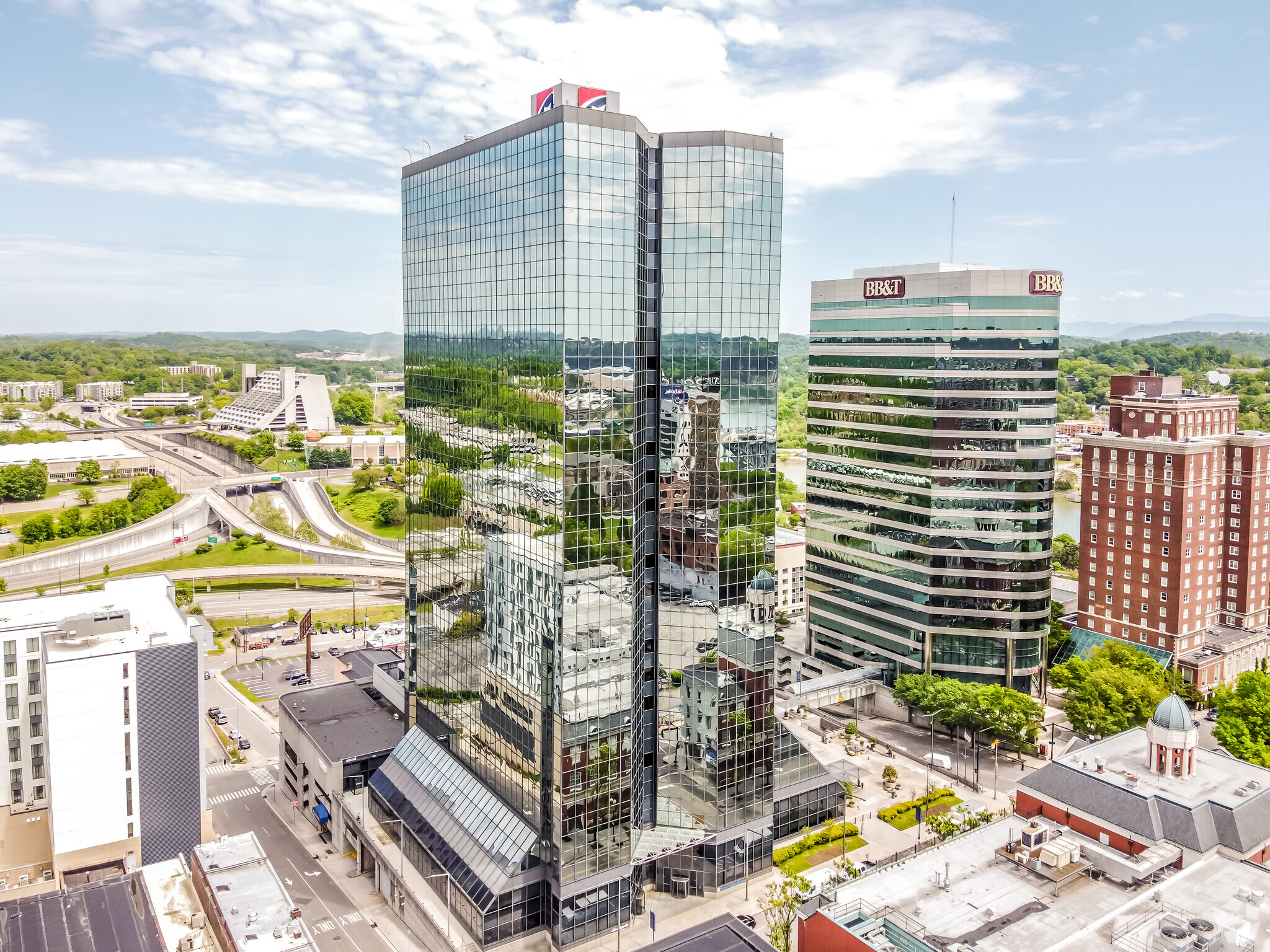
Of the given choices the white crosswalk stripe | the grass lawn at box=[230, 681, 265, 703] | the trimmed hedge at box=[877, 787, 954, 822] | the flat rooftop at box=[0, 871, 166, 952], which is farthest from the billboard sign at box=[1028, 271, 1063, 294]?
the grass lawn at box=[230, 681, 265, 703]

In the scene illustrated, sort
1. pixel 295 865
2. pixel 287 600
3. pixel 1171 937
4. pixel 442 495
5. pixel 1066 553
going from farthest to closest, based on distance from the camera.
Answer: pixel 1066 553 < pixel 287 600 < pixel 295 865 < pixel 442 495 < pixel 1171 937

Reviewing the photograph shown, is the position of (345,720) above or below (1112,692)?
below

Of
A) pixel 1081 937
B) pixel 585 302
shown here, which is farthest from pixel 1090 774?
pixel 585 302

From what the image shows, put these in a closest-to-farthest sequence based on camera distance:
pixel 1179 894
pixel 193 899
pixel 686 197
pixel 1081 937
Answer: pixel 1081 937 → pixel 1179 894 → pixel 193 899 → pixel 686 197

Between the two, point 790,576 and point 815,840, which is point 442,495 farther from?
point 790,576

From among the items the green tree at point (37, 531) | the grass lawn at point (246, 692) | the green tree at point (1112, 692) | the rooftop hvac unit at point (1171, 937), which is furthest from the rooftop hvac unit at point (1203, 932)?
the green tree at point (37, 531)

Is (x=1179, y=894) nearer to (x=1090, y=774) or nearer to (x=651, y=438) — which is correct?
(x=1090, y=774)

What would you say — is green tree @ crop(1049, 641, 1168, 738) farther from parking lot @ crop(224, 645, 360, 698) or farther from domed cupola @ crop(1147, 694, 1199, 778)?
parking lot @ crop(224, 645, 360, 698)

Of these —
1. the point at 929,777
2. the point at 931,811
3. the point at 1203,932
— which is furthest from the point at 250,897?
the point at 929,777
